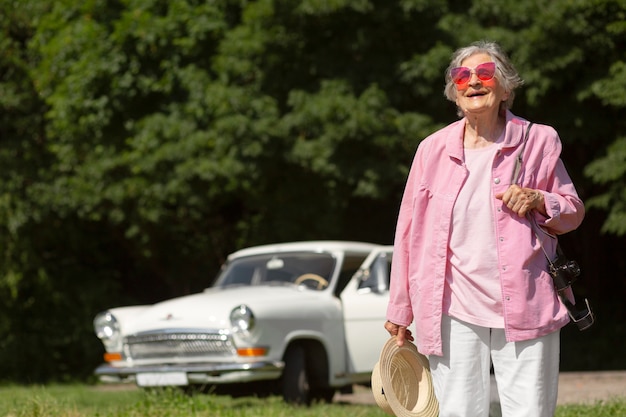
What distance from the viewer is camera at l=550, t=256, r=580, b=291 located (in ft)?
12.9

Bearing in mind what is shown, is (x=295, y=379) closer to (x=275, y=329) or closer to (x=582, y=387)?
(x=275, y=329)

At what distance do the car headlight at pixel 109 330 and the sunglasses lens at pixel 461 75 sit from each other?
259 inches

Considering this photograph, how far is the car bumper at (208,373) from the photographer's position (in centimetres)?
923

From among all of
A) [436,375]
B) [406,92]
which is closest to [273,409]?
[436,375]

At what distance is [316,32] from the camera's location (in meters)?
15.4

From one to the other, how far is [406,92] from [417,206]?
11214 mm

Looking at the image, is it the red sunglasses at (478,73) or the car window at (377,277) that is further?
the car window at (377,277)

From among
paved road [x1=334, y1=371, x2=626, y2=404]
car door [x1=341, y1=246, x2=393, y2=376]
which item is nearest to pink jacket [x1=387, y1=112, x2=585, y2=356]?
car door [x1=341, y1=246, x2=393, y2=376]

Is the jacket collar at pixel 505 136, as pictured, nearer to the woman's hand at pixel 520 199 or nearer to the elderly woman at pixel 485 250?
the elderly woman at pixel 485 250

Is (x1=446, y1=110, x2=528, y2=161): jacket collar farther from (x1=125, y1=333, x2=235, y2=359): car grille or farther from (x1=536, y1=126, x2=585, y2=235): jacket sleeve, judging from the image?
(x1=125, y1=333, x2=235, y2=359): car grille

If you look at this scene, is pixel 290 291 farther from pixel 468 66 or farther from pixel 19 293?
pixel 19 293

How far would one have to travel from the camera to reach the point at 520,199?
12.6 feet

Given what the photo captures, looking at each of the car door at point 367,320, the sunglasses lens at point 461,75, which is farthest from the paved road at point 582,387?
the sunglasses lens at point 461,75

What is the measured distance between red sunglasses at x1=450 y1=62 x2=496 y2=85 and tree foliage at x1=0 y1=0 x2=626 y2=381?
33.1ft
